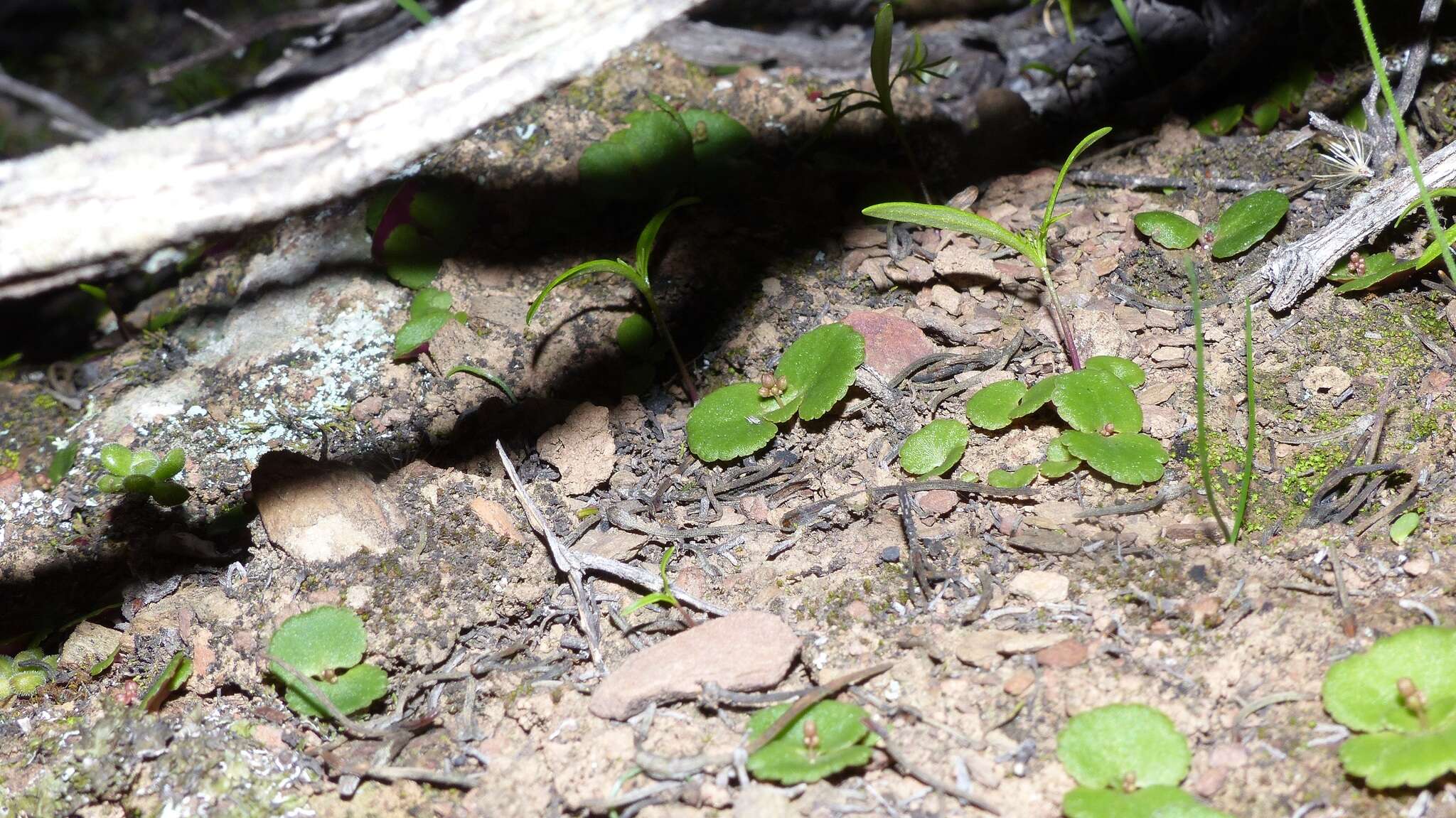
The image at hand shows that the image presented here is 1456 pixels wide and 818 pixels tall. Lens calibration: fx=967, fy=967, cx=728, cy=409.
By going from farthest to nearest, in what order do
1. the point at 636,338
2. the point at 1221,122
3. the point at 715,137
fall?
the point at 715,137
the point at 1221,122
the point at 636,338

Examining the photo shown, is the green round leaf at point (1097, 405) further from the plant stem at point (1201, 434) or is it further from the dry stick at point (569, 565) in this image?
the dry stick at point (569, 565)

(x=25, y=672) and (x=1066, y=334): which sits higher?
(x=1066, y=334)

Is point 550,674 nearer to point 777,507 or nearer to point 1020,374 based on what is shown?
point 777,507

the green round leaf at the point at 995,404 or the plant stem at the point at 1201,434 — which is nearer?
the plant stem at the point at 1201,434

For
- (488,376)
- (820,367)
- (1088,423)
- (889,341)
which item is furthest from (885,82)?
(488,376)

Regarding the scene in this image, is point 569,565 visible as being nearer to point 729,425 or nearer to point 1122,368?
point 729,425

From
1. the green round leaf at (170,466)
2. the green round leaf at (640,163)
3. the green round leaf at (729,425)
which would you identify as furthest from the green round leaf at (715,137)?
the green round leaf at (170,466)

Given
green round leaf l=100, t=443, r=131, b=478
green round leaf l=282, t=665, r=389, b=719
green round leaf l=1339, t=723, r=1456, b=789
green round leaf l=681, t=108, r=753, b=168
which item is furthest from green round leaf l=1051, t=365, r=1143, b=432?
green round leaf l=100, t=443, r=131, b=478
